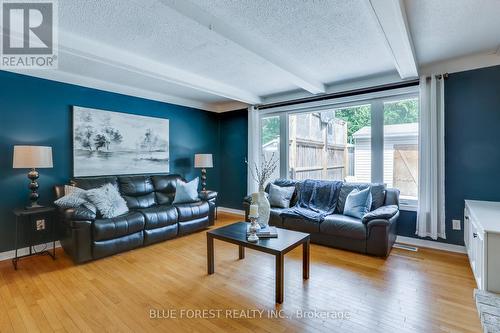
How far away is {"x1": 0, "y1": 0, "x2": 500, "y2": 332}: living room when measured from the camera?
202 centimetres

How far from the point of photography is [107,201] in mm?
3189

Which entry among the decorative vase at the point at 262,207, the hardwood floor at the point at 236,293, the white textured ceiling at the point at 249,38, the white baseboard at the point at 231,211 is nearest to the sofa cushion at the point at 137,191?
the hardwood floor at the point at 236,293

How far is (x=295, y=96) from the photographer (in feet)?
15.1

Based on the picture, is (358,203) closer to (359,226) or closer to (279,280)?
(359,226)

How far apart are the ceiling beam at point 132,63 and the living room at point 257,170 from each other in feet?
0.07

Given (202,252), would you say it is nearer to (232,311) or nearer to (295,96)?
(232,311)

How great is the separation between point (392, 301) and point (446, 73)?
2.85m

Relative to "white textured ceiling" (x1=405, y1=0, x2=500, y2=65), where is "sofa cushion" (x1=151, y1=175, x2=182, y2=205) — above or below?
below

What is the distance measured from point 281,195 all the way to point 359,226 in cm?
137

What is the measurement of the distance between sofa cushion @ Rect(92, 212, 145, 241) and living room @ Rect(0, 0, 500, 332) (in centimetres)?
3

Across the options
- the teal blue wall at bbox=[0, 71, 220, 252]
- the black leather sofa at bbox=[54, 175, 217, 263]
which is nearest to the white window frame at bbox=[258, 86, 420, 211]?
the black leather sofa at bbox=[54, 175, 217, 263]

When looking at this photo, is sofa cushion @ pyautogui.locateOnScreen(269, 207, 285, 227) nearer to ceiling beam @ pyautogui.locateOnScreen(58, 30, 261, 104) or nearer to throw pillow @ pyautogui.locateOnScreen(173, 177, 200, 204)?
throw pillow @ pyautogui.locateOnScreen(173, 177, 200, 204)

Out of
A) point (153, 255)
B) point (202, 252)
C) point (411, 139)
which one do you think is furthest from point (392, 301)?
point (153, 255)

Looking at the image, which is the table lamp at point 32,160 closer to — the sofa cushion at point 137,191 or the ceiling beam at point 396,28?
the sofa cushion at point 137,191
